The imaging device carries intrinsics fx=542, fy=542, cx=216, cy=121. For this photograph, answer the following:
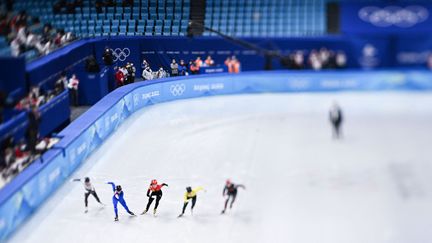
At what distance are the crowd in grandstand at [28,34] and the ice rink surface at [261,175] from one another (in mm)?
1041

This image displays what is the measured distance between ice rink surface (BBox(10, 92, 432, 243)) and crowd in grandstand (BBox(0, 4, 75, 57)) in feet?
3.42

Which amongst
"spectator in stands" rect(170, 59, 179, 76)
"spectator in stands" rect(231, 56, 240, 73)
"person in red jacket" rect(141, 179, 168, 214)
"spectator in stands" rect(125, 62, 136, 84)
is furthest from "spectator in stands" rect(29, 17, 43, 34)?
"spectator in stands" rect(231, 56, 240, 73)

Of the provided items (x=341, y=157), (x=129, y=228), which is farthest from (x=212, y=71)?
(x=341, y=157)

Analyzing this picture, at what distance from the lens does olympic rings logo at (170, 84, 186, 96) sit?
4869mm

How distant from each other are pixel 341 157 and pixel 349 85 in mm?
5185

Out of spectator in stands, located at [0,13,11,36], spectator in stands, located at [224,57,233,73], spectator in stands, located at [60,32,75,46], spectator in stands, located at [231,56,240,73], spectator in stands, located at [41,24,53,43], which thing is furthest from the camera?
spectator in stands, located at [231,56,240,73]

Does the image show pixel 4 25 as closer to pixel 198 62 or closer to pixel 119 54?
pixel 119 54

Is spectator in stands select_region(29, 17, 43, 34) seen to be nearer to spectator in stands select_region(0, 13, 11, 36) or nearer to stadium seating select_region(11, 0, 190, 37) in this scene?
stadium seating select_region(11, 0, 190, 37)

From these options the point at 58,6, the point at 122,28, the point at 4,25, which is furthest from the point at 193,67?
the point at 4,25

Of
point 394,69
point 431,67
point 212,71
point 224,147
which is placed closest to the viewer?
point 212,71

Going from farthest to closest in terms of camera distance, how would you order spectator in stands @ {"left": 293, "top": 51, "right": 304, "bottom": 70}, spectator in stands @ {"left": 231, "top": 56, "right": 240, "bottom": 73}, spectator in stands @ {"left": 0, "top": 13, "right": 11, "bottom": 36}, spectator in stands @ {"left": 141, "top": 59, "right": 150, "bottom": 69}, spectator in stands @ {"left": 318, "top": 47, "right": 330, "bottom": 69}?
spectator in stands @ {"left": 293, "top": 51, "right": 304, "bottom": 70} < spectator in stands @ {"left": 318, "top": 47, "right": 330, "bottom": 69} < spectator in stands @ {"left": 231, "top": 56, "right": 240, "bottom": 73} < spectator in stands @ {"left": 141, "top": 59, "right": 150, "bottom": 69} < spectator in stands @ {"left": 0, "top": 13, "right": 11, "bottom": 36}

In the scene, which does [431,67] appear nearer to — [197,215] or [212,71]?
[212,71]

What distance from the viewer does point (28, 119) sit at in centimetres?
372

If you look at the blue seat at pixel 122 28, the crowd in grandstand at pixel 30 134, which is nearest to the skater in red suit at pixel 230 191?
the crowd in grandstand at pixel 30 134
